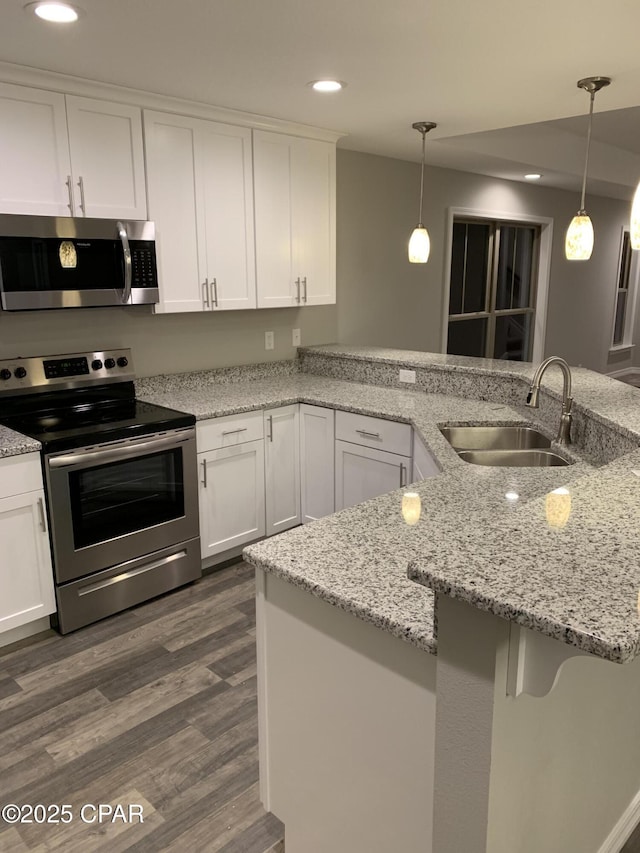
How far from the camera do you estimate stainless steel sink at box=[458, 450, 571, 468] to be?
2.57 metres

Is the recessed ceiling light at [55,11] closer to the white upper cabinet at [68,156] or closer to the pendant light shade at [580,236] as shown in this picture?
the white upper cabinet at [68,156]

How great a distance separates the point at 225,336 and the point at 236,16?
2002 millimetres

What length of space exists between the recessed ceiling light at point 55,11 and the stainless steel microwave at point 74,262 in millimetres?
822

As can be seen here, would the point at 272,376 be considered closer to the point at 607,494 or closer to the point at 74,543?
the point at 74,543

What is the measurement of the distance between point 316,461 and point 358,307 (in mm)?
1510

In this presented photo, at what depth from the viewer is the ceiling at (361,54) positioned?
2.02 meters

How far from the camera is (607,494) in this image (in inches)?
51.2

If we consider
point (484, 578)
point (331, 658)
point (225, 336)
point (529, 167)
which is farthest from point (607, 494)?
point (529, 167)

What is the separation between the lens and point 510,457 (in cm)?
267

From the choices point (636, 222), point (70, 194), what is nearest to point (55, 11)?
point (70, 194)

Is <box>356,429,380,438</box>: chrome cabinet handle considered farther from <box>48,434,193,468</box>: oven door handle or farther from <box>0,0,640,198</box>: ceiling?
<box>0,0,640,198</box>: ceiling

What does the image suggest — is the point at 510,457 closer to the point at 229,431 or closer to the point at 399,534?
the point at 399,534

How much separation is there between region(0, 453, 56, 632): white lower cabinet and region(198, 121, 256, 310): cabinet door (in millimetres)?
1373

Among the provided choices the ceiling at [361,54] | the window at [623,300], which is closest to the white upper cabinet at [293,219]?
the ceiling at [361,54]
